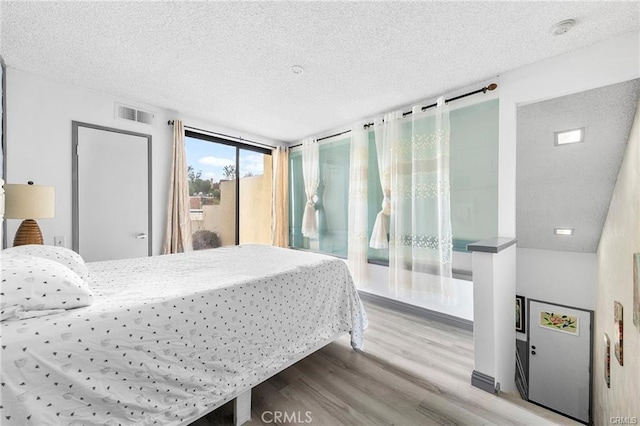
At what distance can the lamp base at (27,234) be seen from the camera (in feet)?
6.94

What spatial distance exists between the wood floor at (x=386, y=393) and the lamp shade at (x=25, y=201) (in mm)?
2026

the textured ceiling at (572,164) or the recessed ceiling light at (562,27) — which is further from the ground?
the recessed ceiling light at (562,27)

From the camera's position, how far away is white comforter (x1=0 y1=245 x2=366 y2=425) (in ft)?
3.02

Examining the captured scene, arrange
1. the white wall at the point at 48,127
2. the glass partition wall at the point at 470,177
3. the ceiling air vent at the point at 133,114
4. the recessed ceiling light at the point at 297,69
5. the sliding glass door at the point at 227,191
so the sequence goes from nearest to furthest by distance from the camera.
A: the recessed ceiling light at the point at 297,69, the white wall at the point at 48,127, the glass partition wall at the point at 470,177, the ceiling air vent at the point at 133,114, the sliding glass door at the point at 227,191

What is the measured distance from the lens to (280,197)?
479 cm

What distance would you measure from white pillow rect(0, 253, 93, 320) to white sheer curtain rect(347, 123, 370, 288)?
2939mm

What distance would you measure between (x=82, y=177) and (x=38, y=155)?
1.21 ft

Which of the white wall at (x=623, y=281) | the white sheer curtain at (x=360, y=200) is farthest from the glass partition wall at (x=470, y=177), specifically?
the white wall at (x=623, y=281)

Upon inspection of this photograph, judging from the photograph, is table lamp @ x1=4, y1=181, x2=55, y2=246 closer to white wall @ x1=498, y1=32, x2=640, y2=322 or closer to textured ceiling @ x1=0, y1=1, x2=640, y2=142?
textured ceiling @ x1=0, y1=1, x2=640, y2=142

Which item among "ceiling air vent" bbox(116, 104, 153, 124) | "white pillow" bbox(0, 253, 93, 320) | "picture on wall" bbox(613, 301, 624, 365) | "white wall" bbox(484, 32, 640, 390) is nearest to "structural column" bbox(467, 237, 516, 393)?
"white wall" bbox(484, 32, 640, 390)

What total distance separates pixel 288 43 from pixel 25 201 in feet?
7.80

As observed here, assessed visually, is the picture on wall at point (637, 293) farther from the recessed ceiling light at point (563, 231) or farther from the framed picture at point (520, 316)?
the framed picture at point (520, 316)

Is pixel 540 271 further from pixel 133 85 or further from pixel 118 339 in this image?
pixel 133 85

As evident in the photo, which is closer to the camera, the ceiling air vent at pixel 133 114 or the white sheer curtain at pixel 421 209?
the white sheer curtain at pixel 421 209
